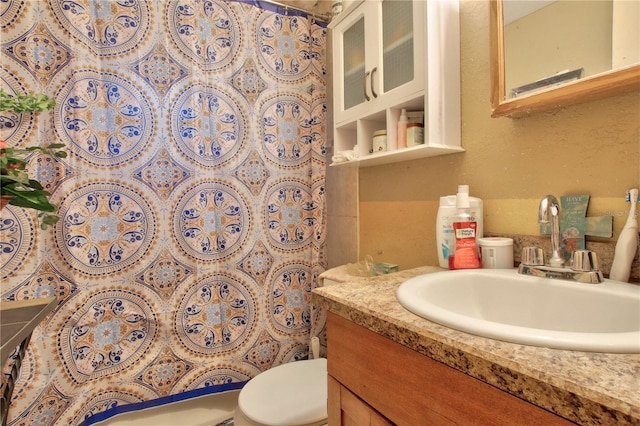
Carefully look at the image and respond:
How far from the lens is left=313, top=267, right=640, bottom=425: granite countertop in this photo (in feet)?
0.94

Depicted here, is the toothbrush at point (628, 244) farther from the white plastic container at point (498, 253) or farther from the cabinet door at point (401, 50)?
the cabinet door at point (401, 50)

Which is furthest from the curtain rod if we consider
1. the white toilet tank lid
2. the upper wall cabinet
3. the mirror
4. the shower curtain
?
the white toilet tank lid

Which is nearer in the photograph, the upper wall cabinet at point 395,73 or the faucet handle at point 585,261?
the faucet handle at point 585,261

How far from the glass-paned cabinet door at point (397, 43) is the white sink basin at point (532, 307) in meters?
0.62

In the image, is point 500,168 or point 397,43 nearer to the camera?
point 500,168

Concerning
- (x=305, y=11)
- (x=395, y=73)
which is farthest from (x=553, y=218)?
(x=305, y=11)

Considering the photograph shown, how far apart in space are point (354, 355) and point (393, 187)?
75cm

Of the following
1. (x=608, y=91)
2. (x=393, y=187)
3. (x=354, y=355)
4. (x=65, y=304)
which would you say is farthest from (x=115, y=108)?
(x=608, y=91)

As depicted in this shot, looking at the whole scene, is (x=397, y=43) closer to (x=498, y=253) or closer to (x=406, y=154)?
(x=406, y=154)

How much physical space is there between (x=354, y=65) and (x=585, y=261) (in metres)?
0.95

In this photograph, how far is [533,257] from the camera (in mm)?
685

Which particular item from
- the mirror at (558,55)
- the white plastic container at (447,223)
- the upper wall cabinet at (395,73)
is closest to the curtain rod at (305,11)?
the upper wall cabinet at (395,73)

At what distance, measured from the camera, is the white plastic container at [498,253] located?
0.77 m

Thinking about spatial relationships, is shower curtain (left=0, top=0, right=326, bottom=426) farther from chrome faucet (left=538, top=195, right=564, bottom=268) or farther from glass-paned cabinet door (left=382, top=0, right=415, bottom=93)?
chrome faucet (left=538, top=195, right=564, bottom=268)
